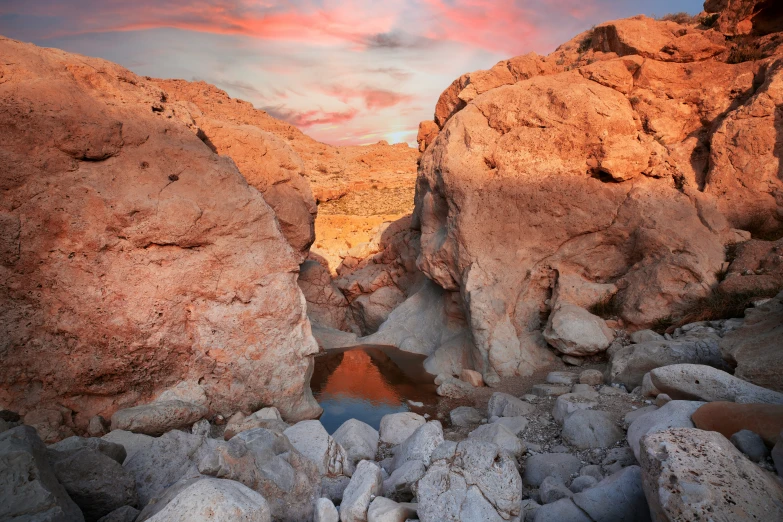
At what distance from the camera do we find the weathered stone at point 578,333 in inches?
333

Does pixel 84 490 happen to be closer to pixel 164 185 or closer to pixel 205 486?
pixel 205 486

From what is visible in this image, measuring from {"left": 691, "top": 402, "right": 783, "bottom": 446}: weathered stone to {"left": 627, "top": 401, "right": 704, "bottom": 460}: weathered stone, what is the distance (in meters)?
0.13

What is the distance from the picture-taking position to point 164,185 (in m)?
6.82

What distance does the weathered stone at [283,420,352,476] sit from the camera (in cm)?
529

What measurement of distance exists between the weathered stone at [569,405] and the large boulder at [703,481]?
284cm

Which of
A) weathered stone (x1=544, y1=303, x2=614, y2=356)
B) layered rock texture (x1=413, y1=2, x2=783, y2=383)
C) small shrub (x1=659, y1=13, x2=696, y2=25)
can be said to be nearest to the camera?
weathered stone (x1=544, y1=303, x2=614, y2=356)

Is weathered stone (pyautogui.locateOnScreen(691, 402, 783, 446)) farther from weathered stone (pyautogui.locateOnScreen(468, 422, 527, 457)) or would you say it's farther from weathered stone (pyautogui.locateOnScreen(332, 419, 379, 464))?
weathered stone (pyautogui.locateOnScreen(332, 419, 379, 464))

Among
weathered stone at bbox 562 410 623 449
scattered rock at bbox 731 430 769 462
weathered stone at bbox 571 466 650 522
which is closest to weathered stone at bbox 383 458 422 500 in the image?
weathered stone at bbox 571 466 650 522

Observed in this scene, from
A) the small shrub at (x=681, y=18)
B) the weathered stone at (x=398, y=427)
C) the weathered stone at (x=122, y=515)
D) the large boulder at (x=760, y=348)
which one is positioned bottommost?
the weathered stone at (x=398, y=427)

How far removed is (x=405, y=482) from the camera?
439 cm

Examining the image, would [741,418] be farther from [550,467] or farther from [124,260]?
[124,260]

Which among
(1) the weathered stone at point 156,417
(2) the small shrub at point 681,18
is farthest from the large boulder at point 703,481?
(2) the small shrub at point 681,18

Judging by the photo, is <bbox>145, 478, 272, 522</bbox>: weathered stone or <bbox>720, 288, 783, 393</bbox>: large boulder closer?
<bbox>145, 478, 272, 522</bbox>: weathered stone

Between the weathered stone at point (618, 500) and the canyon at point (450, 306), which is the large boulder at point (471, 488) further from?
the weathered stone at point (618, 500)
